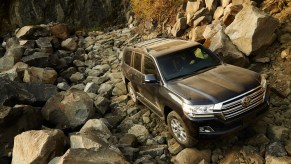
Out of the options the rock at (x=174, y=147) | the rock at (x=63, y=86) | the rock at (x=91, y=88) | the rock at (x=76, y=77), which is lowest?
the rock at (x=76, y=77)

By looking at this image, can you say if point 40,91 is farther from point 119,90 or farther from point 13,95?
point 119,90

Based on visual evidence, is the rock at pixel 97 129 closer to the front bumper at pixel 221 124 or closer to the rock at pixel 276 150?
the front bumper at pixel 221 124

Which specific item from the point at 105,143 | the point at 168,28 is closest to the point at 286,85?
the point at 105,143

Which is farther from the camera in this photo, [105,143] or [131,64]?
[131,64]

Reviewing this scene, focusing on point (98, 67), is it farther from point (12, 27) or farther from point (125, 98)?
point (12, 27)

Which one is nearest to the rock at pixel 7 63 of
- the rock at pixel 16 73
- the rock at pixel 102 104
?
the rock at pixel 16 73

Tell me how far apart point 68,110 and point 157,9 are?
905 centimetres

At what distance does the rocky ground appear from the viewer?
20.8ft

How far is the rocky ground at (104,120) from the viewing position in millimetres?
6344

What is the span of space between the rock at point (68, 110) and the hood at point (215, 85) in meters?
3.07

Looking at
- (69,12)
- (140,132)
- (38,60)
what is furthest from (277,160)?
(69,12)

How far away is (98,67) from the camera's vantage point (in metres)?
14.0

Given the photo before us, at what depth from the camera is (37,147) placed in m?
6.36

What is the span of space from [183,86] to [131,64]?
9.34ft
